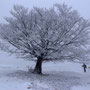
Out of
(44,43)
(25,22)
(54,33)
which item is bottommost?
(44,43)

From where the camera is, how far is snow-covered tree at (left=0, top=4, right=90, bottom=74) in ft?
31.4

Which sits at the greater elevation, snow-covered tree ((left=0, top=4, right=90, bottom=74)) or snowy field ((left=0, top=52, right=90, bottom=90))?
snow-covered tree ((left=0, top=4, right=90, bottom=74))

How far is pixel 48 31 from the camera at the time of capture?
9.40 m

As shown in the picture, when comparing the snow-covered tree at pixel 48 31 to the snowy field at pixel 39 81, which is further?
the snow-covered tree at pixel 48 31

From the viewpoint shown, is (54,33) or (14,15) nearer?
(54,33)

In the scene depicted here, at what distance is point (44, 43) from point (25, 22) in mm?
2382

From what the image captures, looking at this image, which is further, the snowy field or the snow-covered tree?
the snow-covered tree

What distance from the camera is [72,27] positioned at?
1042 cm

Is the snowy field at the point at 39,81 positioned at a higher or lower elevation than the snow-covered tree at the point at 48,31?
lower

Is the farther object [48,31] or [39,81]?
[48,31]

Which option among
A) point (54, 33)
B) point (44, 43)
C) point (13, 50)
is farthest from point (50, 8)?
point (13, 50)

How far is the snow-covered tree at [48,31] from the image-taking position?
9.56 meters

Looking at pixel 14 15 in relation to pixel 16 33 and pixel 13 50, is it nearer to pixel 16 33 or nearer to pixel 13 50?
pixel 16 33

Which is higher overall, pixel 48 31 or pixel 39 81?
pixel 48 31
